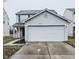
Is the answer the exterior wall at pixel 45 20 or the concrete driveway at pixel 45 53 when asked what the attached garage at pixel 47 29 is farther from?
the concrete driveway at pixel 45 53

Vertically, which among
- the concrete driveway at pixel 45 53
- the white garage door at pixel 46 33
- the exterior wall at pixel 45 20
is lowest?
the concrete driveway at pixel 45 53

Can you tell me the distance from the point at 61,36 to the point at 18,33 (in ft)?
21.4

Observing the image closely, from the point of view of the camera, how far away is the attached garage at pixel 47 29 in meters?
12.9

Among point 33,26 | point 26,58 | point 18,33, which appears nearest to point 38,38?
point 33,26

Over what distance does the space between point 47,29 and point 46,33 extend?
44 cm

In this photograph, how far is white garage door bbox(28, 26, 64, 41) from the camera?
42.5ft

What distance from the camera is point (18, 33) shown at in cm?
1689

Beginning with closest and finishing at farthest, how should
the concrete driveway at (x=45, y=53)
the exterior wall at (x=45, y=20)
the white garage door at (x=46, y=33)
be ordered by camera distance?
1. the concrete driveway at (x=45, y=53)
2. the white garage door at (x=46, y=33)
3. the exterior wall at (x=45, y=20)

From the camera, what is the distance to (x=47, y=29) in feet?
42.9

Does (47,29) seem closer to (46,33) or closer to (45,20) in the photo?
(46,33)

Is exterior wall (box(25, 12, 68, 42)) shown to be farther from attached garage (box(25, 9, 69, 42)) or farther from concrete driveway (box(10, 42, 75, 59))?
concrete driveway (box(10, 42, 75, 59))

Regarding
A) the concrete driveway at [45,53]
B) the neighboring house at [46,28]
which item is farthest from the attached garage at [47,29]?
the concrete driveway at [45,53]

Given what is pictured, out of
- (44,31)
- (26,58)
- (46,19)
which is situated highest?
(46,19)

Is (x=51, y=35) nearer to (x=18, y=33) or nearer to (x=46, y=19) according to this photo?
(x=46, y=19)
